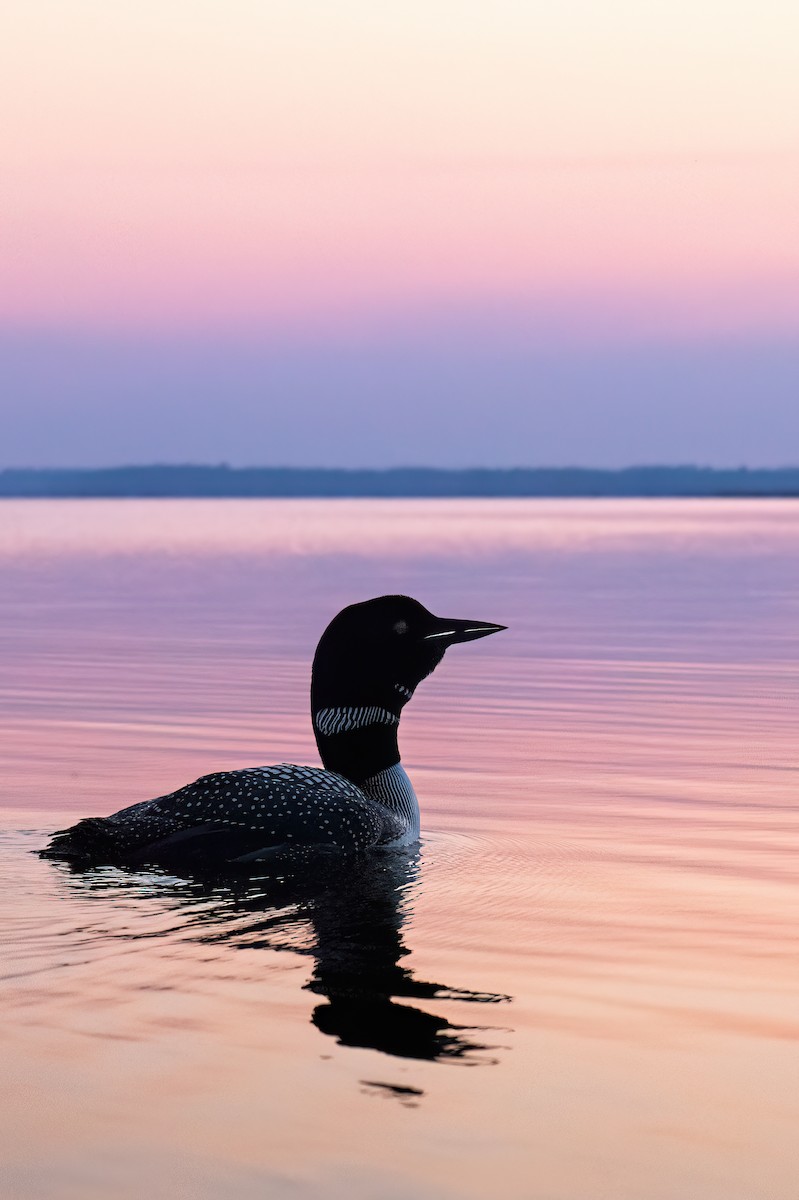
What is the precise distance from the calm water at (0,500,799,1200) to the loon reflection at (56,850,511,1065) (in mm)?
16

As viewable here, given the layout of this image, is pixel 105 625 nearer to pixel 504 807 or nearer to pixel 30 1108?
pixel 504 807

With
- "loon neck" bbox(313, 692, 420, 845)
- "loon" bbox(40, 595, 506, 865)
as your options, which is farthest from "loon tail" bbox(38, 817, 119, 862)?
"loon neck" bbox(313, 692, 420, 845)

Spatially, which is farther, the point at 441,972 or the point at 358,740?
the point at 358,740

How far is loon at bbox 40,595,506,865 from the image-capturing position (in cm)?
675

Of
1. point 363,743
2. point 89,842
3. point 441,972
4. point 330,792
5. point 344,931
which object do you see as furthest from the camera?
point 363,743

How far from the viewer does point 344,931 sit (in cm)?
590

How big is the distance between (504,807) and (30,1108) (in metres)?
4.75

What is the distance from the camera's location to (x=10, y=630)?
19.6m

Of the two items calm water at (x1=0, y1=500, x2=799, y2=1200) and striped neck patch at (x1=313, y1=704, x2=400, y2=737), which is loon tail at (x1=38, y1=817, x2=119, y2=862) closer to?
calm water at (x1=0, y1=500, x2=799, y2=1200)

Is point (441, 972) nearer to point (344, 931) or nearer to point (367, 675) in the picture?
point (344, 931)

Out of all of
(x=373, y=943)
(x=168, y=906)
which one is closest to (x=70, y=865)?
(x=168, y=906)

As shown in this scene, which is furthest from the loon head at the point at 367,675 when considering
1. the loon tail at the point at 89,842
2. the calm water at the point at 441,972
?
the loon tail at the point at 89,842

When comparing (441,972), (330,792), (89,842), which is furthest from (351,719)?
(441,972)

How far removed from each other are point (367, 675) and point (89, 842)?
6.02ft
